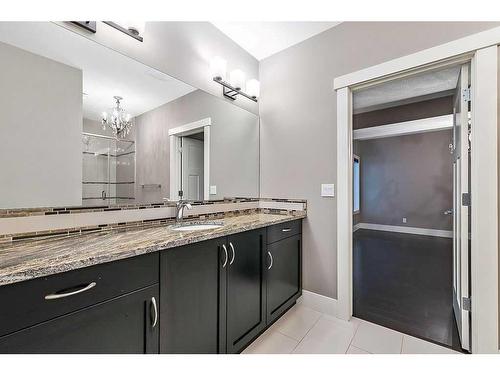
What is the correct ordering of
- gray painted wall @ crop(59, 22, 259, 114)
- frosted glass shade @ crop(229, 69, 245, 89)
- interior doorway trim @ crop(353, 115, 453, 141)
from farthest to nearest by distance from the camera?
1. interior doorway trim @ crop(353, 115, 453, 141)
2. frosted glass shade @ crop(229, 69, 245, 89)
3. gray painted wall @ crop(59, 22, 259, 114)

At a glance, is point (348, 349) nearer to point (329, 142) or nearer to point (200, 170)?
point (329, 142)

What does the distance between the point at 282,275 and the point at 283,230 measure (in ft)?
1.23

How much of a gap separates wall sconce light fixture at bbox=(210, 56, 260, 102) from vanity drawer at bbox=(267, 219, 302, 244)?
1338 mm

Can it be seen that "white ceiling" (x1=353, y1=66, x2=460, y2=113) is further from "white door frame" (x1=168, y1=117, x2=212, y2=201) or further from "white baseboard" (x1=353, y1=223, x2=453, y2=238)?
"white baseboard" (x1=353, y1=223, x2=453, y2=238)

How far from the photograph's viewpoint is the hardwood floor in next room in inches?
71.7

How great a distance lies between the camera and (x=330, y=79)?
205 cm

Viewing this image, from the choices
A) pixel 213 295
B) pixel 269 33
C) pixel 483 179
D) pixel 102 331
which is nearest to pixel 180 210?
pixel 213 295

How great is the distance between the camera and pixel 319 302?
2074mm

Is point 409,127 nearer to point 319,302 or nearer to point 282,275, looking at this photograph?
point 319,302

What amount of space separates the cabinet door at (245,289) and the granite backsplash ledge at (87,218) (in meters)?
0.58

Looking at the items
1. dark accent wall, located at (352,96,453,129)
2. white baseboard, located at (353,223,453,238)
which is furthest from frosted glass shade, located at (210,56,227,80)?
white baseboard, located at (353,223,453,238)

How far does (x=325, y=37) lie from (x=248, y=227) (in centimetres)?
190
